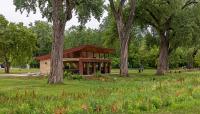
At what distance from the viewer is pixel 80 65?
55.8 metres

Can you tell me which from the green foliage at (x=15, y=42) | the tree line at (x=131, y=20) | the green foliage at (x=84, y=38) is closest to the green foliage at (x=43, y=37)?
the green foliage at (x=84, y=38)

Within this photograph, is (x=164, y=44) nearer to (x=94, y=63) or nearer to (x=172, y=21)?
(x=172, y=21)

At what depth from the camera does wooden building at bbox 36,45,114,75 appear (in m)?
56.4

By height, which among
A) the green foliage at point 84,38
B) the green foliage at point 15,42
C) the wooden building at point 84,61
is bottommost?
the wooden building at point 84,61

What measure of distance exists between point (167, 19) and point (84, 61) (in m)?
12.4

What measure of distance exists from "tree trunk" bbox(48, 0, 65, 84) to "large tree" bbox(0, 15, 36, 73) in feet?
102

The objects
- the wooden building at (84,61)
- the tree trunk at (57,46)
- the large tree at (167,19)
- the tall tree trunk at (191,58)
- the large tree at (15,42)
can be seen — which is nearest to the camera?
the tree trunk at (57,46)

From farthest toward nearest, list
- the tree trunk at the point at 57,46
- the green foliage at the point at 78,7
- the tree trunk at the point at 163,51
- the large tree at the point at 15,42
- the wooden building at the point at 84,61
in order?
the large tree at the point at 15,42
the tree trunk at the point at 163,51
the wooden building at the point at 84,61
the green foliage at the point at 78,7
the tree trunk at the point at 57,46

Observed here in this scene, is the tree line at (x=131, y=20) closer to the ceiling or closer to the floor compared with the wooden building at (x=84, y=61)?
closer to the ceiling

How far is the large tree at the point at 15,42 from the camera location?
64062mm

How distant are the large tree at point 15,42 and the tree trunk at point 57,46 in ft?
102

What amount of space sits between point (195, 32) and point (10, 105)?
41.9 meters

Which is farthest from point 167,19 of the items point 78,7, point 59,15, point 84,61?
point 59,15

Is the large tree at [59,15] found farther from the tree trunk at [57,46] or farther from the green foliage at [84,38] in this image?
the green foliage at [84,38]
